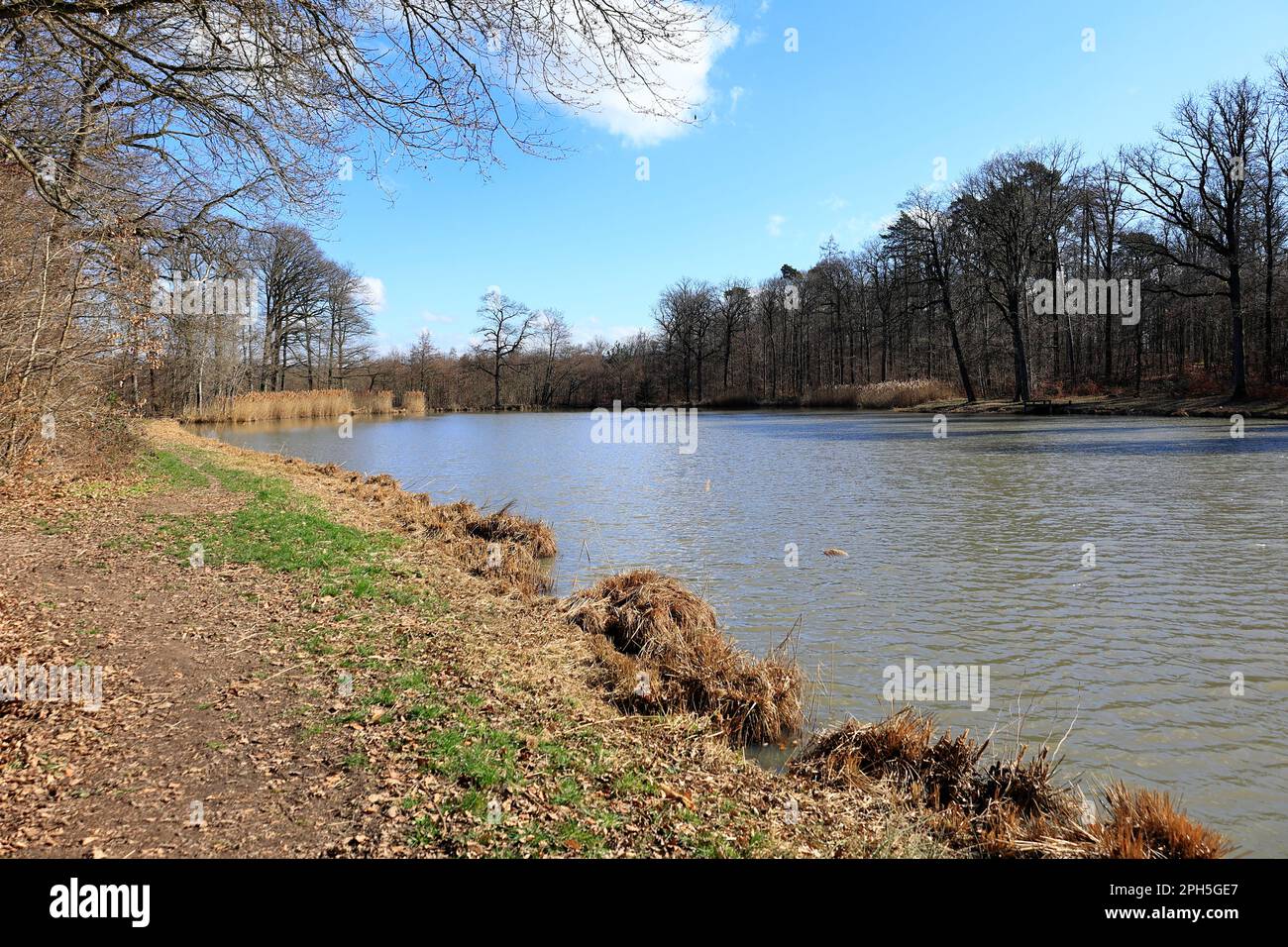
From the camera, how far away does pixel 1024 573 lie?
9188mm

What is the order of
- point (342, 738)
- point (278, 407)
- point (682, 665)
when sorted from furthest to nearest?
point (278, 407) → point (682, 665) → point (342, 738)

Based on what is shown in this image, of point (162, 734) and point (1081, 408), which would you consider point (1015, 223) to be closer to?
point (1081, 408)

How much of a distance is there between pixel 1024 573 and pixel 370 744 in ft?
26.9

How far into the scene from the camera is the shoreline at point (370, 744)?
3.36 meters

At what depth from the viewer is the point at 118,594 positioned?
6.55m

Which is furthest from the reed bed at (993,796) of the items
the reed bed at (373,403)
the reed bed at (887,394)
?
the reed bed at (373,403)

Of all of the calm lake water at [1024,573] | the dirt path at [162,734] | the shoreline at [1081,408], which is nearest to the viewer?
the dirt path at [162,734]

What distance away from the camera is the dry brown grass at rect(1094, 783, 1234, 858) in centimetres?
359

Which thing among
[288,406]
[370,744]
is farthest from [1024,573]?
[288,406]

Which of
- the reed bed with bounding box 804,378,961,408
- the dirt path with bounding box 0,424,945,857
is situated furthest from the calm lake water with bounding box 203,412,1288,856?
the reed bed with bounding box 804,378,961,408

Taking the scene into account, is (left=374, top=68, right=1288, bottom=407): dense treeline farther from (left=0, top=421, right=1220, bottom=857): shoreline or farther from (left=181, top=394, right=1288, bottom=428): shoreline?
(left=0, top=421, right=1220, bottom=857): shoreline

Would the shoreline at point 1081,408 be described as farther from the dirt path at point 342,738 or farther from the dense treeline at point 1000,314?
the dirt path at point 342,738
